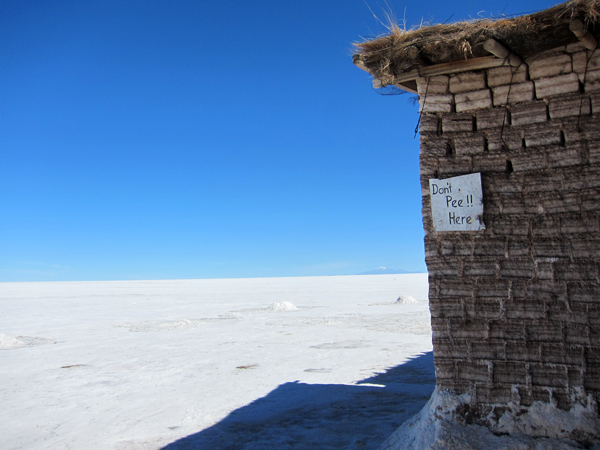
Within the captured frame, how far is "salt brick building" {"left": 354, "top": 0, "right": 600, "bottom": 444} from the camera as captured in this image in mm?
3521

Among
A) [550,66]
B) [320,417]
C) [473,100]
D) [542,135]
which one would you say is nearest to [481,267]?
→ [542,135]

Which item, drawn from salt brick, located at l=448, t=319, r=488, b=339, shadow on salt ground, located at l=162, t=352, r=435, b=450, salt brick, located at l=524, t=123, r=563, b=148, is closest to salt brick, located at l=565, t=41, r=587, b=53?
salt brick, located at l=524, t=123, r=563, b=148

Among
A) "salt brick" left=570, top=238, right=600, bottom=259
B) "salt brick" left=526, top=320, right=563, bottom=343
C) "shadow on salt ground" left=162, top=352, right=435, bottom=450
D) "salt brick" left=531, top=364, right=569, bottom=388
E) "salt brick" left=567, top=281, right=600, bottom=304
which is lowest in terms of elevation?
"shadow on salt ground" left=162, top=352, right=435, bottom=450

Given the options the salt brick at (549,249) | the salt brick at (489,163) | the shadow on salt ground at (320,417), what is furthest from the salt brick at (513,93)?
the shadow on salt ground at (320,417)

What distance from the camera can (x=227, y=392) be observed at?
711cm

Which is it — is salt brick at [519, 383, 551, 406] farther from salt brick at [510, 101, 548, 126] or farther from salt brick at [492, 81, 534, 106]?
salt brick at [492, 81, 534, 106]

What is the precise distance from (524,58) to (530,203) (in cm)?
122

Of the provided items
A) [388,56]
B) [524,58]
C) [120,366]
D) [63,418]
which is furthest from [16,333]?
[524,58]

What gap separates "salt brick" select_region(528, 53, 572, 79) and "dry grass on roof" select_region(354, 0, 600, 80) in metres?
0.10

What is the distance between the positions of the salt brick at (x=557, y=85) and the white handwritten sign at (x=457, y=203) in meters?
0.84

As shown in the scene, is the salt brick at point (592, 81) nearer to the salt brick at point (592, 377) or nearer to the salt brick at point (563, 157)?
the salt brick at point (563, 157)

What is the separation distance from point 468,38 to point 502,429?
3.17 m

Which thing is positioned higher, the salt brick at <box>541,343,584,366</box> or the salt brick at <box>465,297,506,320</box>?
the salt brick at <box>465,297,506,320</box>

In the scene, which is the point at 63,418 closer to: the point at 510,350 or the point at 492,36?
the point at 510,350
